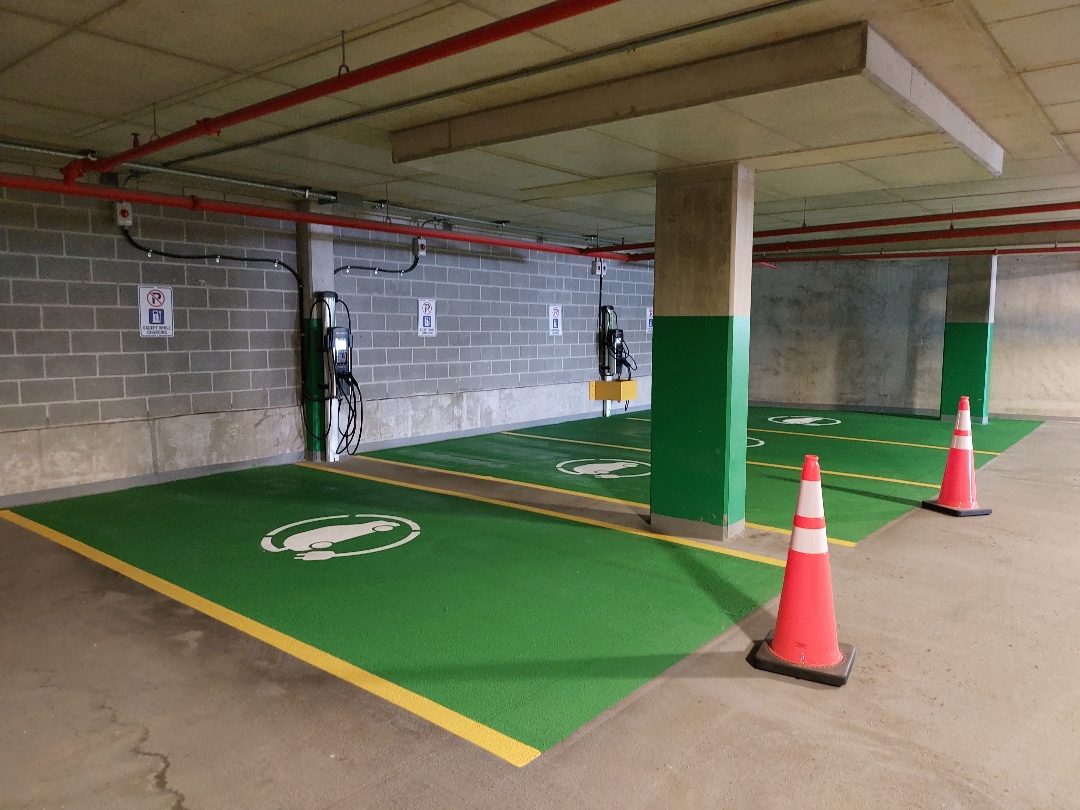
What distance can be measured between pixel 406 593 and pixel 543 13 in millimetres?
2857

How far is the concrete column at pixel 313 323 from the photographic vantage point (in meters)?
7.67

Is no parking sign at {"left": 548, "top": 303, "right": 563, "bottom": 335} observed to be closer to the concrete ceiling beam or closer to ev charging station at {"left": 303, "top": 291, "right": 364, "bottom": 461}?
ev charging station at {"left": 303, "top": 291, "right": 364, "bottom": 461}

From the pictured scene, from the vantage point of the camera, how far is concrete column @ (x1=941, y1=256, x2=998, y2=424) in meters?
11.1

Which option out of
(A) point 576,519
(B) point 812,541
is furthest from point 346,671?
(A) point 576,519

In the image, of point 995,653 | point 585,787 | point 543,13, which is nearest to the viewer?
point 585,787

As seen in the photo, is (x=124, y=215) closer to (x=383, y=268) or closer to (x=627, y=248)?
(x=383, y=268)

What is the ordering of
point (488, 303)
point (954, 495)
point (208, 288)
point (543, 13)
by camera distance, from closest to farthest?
point (543, 13) < point (954, 495) < point (208, 288) < point (488, 303)

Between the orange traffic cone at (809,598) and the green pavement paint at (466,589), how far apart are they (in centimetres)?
44

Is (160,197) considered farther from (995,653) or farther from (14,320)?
(995,653)

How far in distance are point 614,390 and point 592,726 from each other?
3752mm

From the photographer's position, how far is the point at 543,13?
2551 millimetres

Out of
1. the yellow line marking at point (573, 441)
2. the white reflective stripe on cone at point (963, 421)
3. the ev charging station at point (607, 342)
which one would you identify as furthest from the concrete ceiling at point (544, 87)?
the ev charging station at point (607, 342)

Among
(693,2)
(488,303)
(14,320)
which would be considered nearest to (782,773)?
(693,2)

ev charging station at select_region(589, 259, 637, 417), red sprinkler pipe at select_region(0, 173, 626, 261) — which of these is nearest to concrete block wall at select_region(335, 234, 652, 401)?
ev charging station at select_region(589, 259, 637, 417)
